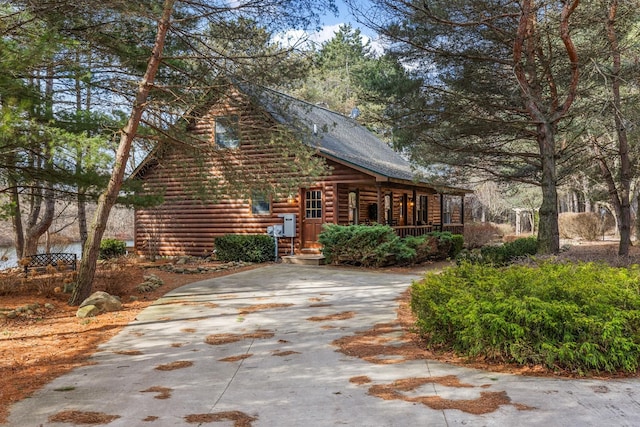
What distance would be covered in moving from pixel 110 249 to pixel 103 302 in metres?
10.2

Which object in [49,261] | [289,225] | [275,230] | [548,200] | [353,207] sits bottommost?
[49,261]

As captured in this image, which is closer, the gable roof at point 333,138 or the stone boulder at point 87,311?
the stone boulder at point 87,311

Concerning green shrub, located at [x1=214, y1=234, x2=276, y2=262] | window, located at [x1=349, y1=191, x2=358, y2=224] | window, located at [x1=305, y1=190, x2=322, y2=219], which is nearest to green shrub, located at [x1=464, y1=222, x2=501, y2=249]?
window, located at [x1=349, y1=191, x2=358, y2=224]

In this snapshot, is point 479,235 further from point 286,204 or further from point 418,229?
point 286,204

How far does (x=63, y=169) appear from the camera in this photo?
8750 mm

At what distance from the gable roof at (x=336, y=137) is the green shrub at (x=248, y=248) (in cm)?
348

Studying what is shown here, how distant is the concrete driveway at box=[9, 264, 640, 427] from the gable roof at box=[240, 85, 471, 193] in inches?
202

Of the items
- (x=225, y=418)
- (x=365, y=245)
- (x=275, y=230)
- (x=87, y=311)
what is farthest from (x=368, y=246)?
(x=225, y=418)

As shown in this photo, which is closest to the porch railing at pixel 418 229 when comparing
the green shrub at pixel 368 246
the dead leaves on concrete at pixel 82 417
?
the green shrub at pixel 368 246

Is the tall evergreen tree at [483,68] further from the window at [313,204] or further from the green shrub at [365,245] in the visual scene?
the window at [313,204]

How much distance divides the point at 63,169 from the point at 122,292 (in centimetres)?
249

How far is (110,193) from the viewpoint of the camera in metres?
8.44

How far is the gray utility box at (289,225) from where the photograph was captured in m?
16.2

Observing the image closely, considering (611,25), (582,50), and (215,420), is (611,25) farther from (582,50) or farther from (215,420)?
(215,420)
